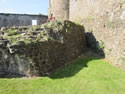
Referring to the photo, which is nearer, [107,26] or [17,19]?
[107,26]

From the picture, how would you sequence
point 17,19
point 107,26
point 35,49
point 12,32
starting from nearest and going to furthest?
1. point 35,49
2. point 12,32
3. point 107,26
4. point 17,19

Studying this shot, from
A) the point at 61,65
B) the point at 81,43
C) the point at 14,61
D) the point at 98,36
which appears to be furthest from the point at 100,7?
the point at 14,61

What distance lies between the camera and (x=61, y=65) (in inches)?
231

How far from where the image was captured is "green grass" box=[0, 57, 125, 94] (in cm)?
368

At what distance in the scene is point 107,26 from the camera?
700 centimetres

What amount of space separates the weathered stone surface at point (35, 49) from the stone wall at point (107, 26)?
2.84m

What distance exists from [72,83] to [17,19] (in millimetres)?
19247

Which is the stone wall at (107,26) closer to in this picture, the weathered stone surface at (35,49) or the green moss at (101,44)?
the green moss at (101,44)

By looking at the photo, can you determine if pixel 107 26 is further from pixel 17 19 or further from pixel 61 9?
pixel 17 19

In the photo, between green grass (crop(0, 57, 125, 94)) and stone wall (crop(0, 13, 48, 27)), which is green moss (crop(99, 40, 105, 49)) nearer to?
green grass (crop(0, 57, 125, 94))

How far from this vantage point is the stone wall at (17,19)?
18.8 metres

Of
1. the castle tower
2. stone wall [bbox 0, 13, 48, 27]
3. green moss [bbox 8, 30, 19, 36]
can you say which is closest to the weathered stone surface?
green moss [bbox 8, 30, 19, 36]

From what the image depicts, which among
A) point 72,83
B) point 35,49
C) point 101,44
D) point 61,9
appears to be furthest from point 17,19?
point 72,83

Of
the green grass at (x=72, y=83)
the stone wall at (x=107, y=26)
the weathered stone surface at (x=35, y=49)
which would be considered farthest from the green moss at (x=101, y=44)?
the weathered stone surface at (x=35, y=49)
